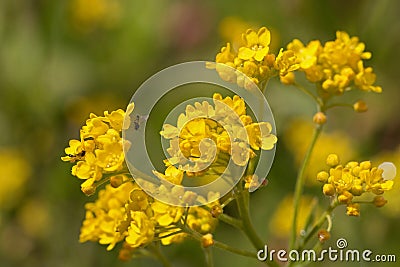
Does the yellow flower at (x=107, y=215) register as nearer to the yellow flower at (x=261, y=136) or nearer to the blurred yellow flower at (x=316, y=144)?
the yellow flower at (x=261, y=136)

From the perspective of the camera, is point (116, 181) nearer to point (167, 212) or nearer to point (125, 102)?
point (167, 212)

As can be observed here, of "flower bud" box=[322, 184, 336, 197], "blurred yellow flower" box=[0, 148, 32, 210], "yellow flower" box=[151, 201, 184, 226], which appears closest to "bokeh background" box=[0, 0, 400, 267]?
"blurred yellow flower" box=[0, 148, 32, 210]

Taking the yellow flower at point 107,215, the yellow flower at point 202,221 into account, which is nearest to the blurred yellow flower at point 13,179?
the yellow flower at point 107,215

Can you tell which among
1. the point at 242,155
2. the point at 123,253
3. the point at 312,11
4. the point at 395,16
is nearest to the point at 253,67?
the point at 242,155

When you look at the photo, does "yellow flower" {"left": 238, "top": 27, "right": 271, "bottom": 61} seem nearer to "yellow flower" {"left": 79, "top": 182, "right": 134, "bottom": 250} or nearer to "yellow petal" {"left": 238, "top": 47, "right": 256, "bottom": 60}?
"yellow petal" {"left": 238, "top": 47, "right": 256, "bottom": 60}

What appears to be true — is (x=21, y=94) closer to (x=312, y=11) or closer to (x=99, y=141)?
(x=312, y=11)

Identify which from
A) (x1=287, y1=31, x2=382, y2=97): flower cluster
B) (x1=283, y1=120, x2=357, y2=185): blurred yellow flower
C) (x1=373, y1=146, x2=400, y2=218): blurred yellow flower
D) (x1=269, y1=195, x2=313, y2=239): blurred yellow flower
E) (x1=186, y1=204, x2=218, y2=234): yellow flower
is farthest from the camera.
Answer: (x1=283, y1=120, x2=357, y2=185): blurred yellow flower

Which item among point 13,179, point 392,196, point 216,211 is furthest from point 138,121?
point 13,179
